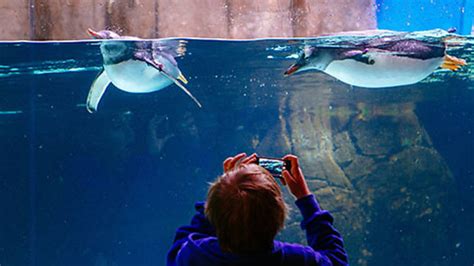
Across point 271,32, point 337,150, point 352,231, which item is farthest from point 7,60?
point 352,231

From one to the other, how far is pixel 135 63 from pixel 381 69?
12.0 ft

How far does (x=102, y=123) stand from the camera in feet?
51.6

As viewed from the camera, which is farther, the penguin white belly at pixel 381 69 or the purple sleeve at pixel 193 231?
the penguin white belly at pixel 381 69

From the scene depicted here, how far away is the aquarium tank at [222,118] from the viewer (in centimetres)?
607

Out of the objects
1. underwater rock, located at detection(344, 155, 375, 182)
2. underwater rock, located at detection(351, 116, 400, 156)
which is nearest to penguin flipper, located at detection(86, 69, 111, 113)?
underwater rock, located at detection(344, 155, 375, 182)

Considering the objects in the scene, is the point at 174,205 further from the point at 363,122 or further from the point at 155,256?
the point at 363,122

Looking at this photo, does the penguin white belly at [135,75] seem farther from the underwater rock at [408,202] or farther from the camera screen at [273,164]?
the underwater rock at [408,202]

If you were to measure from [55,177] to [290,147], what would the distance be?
315 inches

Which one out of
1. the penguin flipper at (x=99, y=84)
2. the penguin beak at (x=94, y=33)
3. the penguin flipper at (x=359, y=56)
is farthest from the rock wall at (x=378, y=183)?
the penguin beak at (x=94, y=33)

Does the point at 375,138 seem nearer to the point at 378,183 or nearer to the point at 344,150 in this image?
the point at 344,150

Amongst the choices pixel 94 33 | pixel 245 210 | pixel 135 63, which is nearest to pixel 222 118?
pixel 135 63

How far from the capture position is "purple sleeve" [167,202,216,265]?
221 cm

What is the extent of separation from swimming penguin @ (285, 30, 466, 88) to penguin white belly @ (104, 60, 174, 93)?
84.4 inches

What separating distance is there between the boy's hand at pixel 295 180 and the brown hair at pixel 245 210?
397 mm
